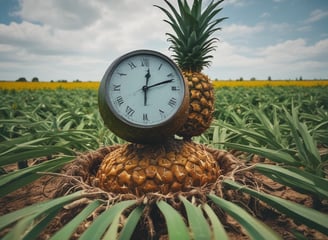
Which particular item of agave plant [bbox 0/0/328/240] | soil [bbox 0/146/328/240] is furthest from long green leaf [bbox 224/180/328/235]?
soil [bbox 0/146/328/240]

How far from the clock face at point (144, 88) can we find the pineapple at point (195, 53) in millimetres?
325

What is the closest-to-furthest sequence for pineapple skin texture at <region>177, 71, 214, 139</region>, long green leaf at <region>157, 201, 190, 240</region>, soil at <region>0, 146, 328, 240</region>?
long green leaf at <region>157, 201, 190, 240</region> → soil at <region>0, 146, 328, 240</region> → pineapple skin texture at <region>177, 71, 214, 139</region>

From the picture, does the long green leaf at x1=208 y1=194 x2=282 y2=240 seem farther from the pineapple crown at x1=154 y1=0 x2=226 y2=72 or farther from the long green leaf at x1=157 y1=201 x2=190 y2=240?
the pineapple crown at x1=154 y1=0 x2=226 y2=72

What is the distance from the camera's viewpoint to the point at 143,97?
123 centimetres

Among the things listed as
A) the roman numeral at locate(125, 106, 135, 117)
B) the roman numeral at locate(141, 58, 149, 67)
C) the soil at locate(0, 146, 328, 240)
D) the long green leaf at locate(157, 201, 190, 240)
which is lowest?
the soil at locate(0, 146, 328, 240)

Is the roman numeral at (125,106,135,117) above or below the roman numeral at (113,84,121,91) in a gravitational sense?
below

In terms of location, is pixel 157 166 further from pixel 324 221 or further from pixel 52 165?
pixel 324 221

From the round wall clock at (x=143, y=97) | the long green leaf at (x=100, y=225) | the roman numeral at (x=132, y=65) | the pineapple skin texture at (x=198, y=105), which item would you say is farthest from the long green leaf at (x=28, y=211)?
the pineapple skin texture at (x=198, y=105)

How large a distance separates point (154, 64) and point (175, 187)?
59 cm

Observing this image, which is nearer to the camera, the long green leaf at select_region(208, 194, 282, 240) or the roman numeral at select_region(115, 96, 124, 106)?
the long green leaf at select_region(208, 194, 282, 240)

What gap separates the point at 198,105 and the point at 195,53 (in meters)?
0.36

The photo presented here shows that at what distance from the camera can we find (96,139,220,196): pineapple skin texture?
1.17 meters

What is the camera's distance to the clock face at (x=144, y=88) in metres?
1.18

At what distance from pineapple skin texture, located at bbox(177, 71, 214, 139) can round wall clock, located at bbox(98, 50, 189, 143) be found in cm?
28
